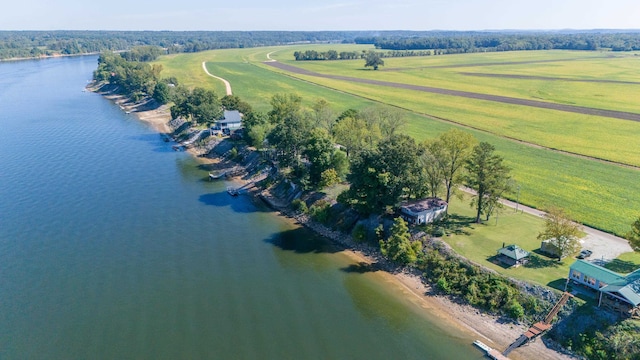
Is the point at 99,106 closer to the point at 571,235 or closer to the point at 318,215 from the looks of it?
the point at 318,215

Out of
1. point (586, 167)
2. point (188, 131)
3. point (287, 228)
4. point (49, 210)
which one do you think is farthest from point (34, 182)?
point (586, 167)

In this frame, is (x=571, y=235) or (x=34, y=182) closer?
(x=571, y=235)

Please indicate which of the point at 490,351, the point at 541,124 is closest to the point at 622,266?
the point at 490,351

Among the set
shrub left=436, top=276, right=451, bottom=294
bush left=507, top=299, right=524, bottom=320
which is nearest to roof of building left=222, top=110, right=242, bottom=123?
shrub left=436, top=276, right=451, bottom=294

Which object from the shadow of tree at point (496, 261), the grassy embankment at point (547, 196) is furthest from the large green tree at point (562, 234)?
the shadow of tree at point (496, 261)

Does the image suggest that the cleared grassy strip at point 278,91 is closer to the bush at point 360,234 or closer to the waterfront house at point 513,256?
the bush at point 360,234

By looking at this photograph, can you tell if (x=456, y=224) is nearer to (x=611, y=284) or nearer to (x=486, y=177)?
(x=486, y=177)
